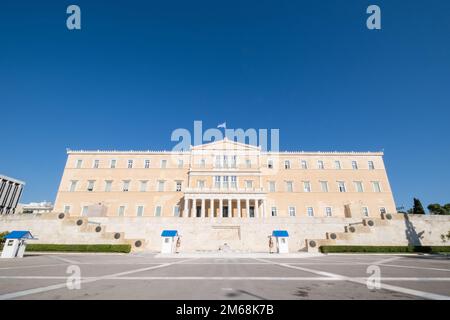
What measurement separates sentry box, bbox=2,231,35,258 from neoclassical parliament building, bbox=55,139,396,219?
20.7 m

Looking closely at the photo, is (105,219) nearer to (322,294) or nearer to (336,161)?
(322,294)

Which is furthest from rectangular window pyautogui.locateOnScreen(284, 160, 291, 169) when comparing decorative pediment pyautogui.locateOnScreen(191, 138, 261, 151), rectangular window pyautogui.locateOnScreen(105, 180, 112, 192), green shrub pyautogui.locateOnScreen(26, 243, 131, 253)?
rectangular window pyautogui.locateOnScreen(105, 180, 112, 192)

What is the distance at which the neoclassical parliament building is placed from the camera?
129 ft

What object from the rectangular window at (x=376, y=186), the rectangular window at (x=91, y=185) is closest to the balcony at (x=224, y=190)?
the rectangular window at (x=91, y=185)

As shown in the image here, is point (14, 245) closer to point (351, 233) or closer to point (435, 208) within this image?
point (351, 233)

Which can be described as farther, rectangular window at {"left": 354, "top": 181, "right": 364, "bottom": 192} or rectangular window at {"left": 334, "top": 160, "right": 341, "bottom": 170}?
rectangular window at {"left": 334, "top": 160, "right": 341, "bottom": 170}

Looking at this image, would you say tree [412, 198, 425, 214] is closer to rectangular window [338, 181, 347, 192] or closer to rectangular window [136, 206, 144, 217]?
rectangular window [338, 181, 347, 192]

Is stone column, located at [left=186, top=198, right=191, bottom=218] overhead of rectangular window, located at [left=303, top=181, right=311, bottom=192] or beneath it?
beneath

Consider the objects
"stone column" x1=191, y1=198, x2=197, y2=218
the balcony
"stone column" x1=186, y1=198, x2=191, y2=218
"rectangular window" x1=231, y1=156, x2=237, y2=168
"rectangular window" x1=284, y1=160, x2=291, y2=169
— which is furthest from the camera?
"rectangular window" x1=284, y1=160, x2=291, y2=169

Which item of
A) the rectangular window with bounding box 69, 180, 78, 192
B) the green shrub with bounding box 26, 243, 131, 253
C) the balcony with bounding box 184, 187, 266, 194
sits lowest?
the green shrub with bounding box 26, 243, 131, 253

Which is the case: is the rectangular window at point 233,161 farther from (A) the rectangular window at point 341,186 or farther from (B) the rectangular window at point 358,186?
(B) the rectangular window at point 358,186

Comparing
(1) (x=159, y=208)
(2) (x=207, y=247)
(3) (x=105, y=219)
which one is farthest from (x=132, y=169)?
(2) (x=207, y=247)

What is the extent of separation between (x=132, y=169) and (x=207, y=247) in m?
23.7
